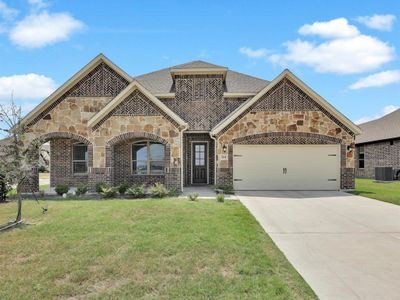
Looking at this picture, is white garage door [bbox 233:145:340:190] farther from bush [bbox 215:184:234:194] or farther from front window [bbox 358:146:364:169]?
front window [bbox 358:146:364:169]

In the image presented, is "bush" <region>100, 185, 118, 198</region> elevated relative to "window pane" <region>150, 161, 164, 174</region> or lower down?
lower down

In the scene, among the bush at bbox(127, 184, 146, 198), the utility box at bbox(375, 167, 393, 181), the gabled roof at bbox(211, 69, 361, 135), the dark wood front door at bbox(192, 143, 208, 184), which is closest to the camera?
the bush at bbox(127, 184, 146, 198)

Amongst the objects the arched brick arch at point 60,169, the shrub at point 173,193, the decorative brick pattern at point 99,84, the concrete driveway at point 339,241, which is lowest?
the concrete driveway at point 339,241

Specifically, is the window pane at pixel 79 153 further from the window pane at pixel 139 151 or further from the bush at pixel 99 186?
the bush at pixel 99 186

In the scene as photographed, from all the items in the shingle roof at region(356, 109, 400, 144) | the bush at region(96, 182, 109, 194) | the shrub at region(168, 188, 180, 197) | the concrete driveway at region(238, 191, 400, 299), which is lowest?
the concrete driveway at region(238, 191, 400, 299)

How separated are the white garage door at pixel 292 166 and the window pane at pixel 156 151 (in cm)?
416

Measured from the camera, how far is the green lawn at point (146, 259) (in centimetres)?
480

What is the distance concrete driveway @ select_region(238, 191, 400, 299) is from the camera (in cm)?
511

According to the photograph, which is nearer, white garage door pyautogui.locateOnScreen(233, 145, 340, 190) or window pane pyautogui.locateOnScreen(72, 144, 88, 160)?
white garage door pyautogui.locateOnScreen(233, 145, 340, 190)

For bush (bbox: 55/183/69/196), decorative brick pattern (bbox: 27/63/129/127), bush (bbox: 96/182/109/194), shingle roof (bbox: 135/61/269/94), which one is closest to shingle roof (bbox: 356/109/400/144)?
shingle roof (bbox: 135/61/269/94)

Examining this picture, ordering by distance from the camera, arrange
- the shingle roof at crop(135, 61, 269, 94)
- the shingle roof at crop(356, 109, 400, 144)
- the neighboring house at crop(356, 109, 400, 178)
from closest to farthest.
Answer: the shingle roof at crop(135, 61, 269, 94) → the neighboring house at crop(356, 109, 400, 178) → the shingle roof at crop(356, 109, 400, 144)

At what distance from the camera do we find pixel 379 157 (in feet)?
85.8

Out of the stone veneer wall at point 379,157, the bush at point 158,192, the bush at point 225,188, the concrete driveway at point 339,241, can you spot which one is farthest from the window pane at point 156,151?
the stone veneer wall at point 379,157

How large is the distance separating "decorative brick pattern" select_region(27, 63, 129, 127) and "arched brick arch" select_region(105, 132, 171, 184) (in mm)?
2861
